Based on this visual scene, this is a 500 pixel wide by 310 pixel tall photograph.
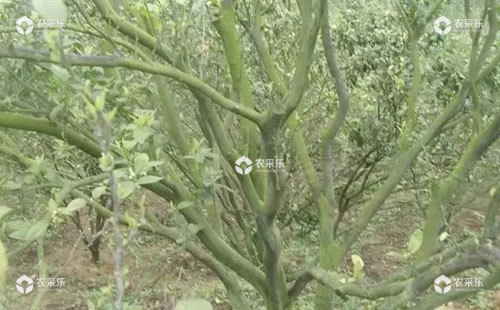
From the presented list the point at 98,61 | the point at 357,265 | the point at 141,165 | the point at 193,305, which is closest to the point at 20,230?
the point at 141,165

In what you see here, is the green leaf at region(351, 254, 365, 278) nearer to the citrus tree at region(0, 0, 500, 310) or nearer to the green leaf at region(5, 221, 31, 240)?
the citrus tree at region(0, 0, 500, 310)

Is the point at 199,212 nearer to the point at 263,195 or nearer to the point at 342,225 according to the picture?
the point at 263,195

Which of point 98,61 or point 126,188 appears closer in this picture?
point 126,188

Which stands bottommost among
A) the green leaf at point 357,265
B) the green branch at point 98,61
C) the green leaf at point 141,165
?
the green leaf at point 141,165

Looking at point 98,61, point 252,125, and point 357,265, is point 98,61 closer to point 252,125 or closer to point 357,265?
point 357,265

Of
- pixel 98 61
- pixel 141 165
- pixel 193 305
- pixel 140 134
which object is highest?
pixel 98 61

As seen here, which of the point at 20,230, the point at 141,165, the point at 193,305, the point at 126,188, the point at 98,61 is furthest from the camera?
the point at 98,61

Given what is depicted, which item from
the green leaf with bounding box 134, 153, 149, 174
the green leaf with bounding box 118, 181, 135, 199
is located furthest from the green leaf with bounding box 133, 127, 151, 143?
the green leaf with bounding box 118, 181, 135, 199

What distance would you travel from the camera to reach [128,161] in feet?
4.84

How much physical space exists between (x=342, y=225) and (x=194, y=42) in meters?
2.93

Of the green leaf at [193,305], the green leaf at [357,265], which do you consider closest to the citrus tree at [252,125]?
the green leaf at [357,265]

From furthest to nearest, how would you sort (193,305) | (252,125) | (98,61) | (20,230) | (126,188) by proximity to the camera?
(252,125) → (98,61) → (20,230) → (126,188) → (193,305)

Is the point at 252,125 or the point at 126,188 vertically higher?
the point at 252,125

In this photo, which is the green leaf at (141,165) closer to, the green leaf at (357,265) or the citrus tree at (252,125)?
the citrus tree at (252,125)
